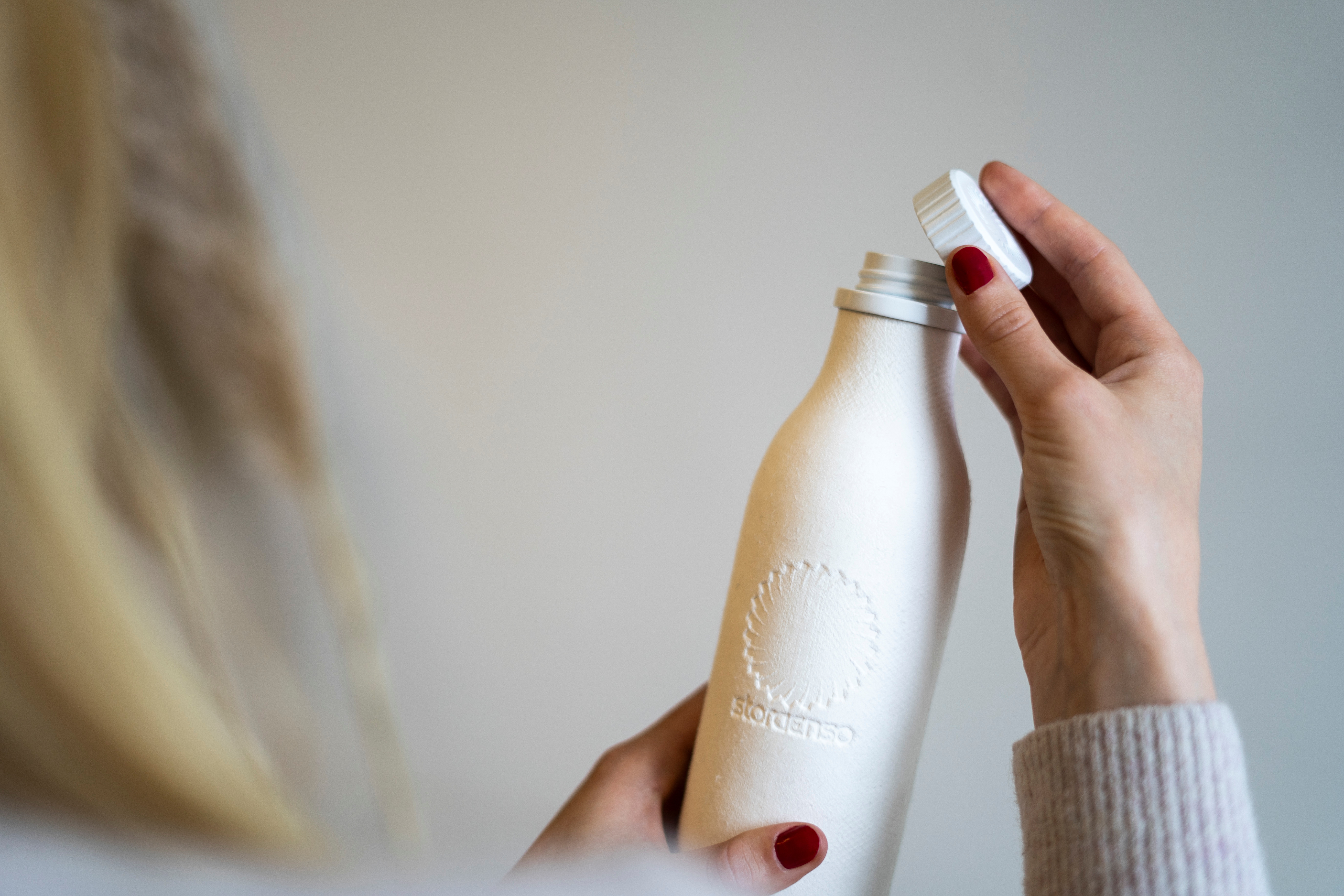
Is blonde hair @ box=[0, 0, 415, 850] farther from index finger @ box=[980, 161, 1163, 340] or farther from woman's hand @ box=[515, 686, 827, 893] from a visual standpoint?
index finger @ box=[980, 161, 1163, 340]

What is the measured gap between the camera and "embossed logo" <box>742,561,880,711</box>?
1.41 ft

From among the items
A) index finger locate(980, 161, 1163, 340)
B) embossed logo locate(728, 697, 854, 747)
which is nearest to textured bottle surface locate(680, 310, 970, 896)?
embossed logo locate(728, 697, 854, 747)

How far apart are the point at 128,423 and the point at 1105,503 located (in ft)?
2.84

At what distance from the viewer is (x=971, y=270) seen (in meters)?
0.43

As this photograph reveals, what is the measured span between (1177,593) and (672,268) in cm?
58

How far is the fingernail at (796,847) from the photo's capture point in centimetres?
43

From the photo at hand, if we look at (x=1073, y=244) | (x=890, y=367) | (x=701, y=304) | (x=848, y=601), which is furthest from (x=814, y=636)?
(x=701, y=304)

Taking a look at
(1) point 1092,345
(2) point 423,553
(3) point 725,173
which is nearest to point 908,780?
(1) point 1092,345

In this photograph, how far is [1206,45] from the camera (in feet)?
2.20

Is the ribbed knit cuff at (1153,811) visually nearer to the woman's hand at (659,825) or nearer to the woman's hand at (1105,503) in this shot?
the woman's hand at (1105,503)

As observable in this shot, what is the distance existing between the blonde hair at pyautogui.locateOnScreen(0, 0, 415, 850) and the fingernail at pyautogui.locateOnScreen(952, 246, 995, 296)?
1.80 ft

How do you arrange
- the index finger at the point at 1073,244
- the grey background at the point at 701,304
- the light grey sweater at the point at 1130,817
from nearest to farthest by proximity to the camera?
the light grey sweater at the point at 1130,817
the index finger at the point at 1073,244
the grey background at the point at 701,304

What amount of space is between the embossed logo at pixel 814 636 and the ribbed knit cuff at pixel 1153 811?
0.36ft

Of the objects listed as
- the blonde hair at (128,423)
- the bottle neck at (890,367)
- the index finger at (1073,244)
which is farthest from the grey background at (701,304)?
the bottle neck at (890,367)
